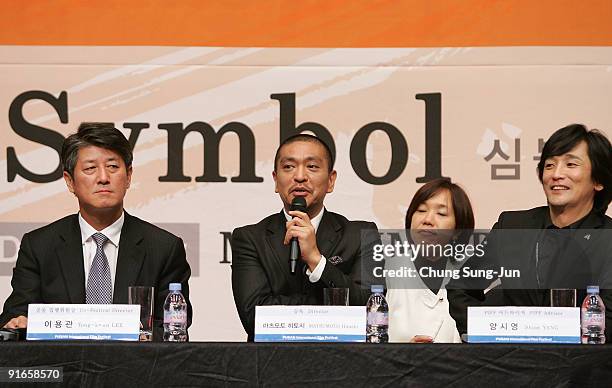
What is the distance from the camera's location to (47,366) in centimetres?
239

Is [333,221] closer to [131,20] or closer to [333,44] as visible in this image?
[333,44]

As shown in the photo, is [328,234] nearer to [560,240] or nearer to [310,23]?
[560,240]

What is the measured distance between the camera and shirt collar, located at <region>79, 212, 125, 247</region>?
3314mm

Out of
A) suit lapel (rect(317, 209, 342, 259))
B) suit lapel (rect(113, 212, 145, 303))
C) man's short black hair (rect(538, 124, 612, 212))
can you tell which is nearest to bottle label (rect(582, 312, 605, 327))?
man's short black hair (rect(538, 124, 612, 212))

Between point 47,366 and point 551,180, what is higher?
point 551,180

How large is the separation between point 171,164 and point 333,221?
88cm

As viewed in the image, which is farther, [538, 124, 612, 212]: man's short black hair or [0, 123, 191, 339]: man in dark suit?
[538, 124, 612, 212]: man's short black hair

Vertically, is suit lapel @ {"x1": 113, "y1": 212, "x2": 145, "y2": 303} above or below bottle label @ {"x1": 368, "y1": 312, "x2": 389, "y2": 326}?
above

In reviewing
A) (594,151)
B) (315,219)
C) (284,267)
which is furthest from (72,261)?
(594,151)

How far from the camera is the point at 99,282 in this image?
3.20 metres

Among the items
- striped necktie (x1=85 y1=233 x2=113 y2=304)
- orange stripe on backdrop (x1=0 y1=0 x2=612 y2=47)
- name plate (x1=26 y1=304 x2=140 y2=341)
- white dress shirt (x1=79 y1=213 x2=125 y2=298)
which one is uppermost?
orange stripe on backdrop (x1=0 y1=0 x2=612 y2=47)

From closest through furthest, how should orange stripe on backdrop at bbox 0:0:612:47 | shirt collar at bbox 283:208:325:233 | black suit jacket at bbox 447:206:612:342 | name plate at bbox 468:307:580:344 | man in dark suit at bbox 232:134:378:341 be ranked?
1. name plate at bbox 468:307:580:344
2. black suit jacket at bbox 447:206:612:342
3. man in dark suit at bbox 232:134:378:341
4. shirt collar at bbox 283:208:325:233
5. orange stripe on backdrop at bbox 0:0:612:47

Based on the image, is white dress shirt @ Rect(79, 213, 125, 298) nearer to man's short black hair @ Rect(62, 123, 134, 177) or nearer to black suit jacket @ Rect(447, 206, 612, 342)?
man's short black hair @ Rect(62, 123, 134, 177)

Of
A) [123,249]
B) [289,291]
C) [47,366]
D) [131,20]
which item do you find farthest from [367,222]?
[47,366]
